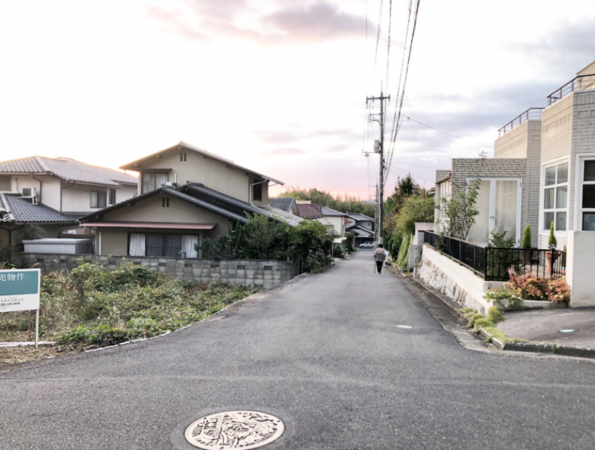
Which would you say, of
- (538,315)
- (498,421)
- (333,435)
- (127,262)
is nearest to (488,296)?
(538,315)

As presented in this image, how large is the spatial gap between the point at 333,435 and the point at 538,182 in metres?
13.1

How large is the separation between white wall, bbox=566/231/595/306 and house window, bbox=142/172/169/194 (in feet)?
74.2

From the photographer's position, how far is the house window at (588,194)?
1086cm

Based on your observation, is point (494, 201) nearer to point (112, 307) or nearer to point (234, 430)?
point (112, 307)

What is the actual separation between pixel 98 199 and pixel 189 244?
15.4 metres

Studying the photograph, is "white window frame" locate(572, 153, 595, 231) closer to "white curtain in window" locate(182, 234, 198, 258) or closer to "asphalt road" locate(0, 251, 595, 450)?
"asphalt road" locate(0, 251, 595, 450)

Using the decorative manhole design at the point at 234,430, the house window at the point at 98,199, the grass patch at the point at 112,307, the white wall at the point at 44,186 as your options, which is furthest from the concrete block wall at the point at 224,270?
the house window at the point at 98,199

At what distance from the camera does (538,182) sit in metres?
14.4

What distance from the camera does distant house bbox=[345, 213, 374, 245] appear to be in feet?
276

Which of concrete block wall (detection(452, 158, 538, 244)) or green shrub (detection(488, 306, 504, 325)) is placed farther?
concrete block wall (detection(452, 158, 538, 244))

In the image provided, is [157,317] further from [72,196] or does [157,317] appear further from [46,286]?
[72,196]

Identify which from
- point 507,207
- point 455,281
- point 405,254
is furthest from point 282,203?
point 455,281

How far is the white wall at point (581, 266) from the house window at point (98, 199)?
31.0m

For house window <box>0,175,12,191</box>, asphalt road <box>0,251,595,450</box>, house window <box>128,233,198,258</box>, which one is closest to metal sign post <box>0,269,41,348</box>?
asphalt road <box>0,251,595,450</box>
